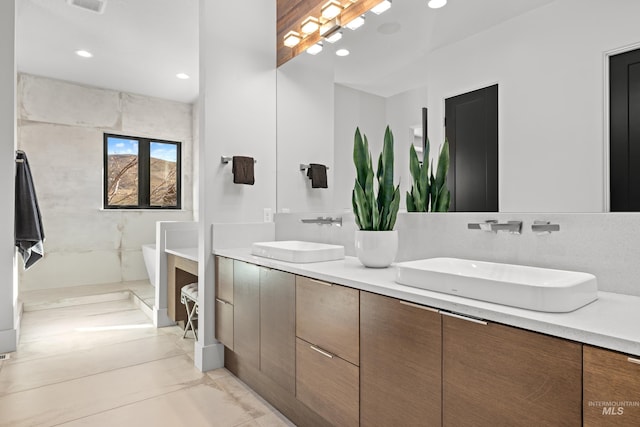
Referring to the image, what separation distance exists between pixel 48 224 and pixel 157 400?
12.1 feet

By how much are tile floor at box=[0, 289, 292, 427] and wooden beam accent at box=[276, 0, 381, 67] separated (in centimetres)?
232

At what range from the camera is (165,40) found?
3.63 meters

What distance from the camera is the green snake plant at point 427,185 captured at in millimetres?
1739

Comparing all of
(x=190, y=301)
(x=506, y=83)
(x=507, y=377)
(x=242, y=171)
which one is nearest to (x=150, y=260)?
(x=190, y=301)

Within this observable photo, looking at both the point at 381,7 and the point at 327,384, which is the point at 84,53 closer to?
the point at 381,7

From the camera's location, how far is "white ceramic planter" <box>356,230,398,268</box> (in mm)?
1669

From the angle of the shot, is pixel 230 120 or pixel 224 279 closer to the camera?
pixel 224 279

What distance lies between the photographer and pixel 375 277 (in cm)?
146

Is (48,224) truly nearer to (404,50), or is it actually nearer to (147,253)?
(147,253)

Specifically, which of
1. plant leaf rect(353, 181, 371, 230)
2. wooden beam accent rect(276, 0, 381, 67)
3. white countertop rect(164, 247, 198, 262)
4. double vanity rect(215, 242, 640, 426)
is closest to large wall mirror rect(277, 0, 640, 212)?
wooden beam accent rect(276, 0, 381, 67)

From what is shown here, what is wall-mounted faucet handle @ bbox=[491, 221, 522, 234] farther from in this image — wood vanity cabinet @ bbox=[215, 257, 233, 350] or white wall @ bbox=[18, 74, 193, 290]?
white wall @ bbox=[18, 74, 193, 290]

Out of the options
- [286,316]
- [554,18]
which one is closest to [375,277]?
[286,316]

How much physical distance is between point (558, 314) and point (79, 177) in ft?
17.8

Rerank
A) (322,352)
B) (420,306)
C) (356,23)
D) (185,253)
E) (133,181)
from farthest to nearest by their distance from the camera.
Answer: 1. (133,181)
2. (185,253)
3. (356,23)
4. (322,352)
5. (420,306)
